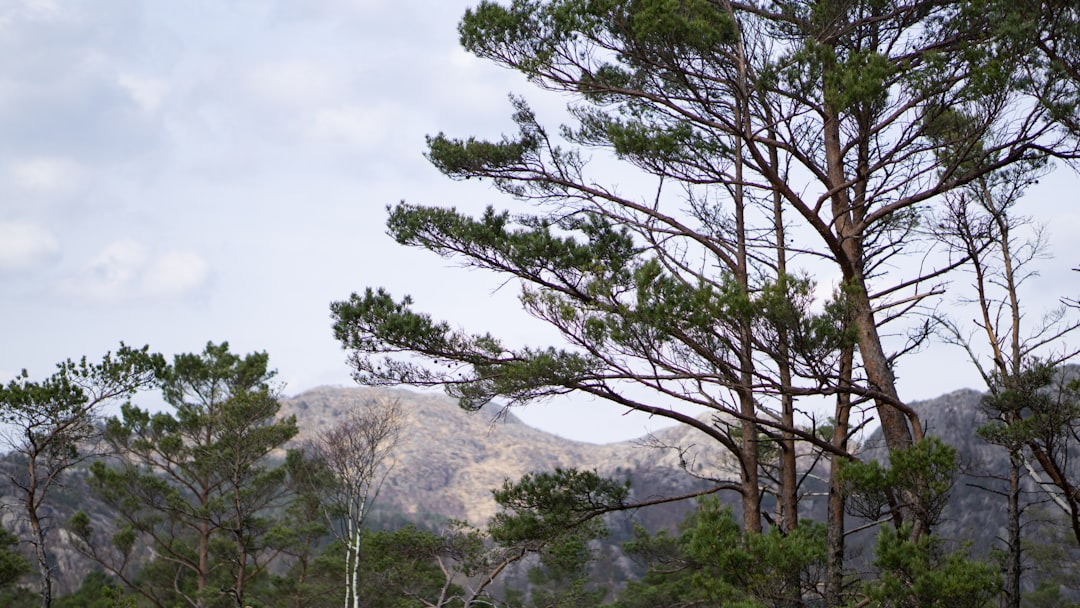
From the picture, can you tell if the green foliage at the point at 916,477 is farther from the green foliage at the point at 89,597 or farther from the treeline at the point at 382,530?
the green foliage at the point at 89,597

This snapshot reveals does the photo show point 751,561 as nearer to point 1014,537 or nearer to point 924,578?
point 924,578

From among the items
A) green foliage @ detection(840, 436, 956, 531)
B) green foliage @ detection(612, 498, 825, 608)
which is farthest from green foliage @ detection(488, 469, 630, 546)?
green foliage @ detection(840, 436, 956, 531)

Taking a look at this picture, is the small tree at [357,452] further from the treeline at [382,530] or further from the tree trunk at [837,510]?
the tree trunk at [837,510]

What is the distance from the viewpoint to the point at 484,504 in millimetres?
103250

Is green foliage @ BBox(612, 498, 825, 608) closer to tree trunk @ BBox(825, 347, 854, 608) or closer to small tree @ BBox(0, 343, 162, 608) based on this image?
tree trunk @ BBox(825, 347, 854, 608)

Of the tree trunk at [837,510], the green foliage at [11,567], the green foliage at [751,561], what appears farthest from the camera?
the green foliage at [11,567]

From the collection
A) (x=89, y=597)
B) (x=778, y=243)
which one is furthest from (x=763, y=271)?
(x=89, y=597)

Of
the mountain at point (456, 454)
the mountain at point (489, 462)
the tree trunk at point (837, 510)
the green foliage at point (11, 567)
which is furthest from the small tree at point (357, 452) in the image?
the mountain at point (456, 454)

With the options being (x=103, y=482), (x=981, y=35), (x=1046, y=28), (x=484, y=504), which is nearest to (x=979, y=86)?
(x=1046, y=28)

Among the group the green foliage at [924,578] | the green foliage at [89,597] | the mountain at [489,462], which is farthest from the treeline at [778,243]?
the mountain at [489,462]

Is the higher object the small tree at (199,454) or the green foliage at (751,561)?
the small tree at (199,454)

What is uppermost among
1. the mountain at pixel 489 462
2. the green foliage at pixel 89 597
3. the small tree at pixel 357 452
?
the mountain at pixel 489 462

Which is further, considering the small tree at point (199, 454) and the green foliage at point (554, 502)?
the small tree at point (199, 454)

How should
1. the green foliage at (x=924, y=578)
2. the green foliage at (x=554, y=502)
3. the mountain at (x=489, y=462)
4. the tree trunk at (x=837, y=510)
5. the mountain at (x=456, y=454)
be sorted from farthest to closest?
the mountain at (x=456, y=454) → the mountain at (x=489, y=462) → the green foliage at (x=554, y=502) → the tree trunk at (x=837, y=510) → the green foliage at (x=924, y=578)
